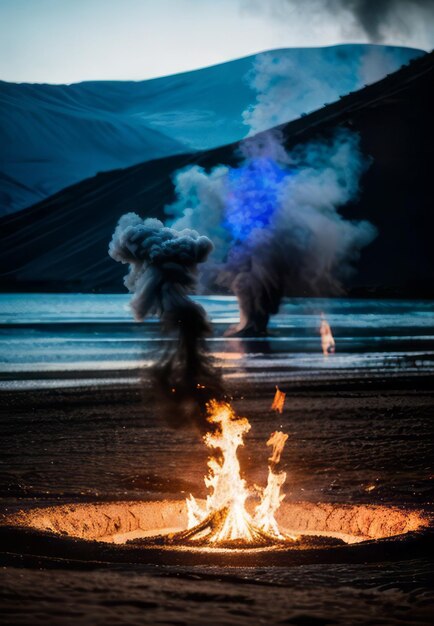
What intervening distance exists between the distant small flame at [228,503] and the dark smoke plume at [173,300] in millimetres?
1693

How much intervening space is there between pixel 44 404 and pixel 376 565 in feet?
56.3

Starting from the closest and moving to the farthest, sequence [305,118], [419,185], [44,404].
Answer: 1. [44,404]
2. [305,118]
3. [419,185]

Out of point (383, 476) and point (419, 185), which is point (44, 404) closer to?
point (383, 476)

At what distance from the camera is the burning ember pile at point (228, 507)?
13156 mm

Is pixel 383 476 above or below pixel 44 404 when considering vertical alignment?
below

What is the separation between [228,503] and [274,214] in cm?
3860

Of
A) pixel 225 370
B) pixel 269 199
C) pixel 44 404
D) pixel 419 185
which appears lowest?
pixel 44 404

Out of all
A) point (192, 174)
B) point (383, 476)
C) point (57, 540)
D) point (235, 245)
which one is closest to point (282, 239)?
point (235, 245)

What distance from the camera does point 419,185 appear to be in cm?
17162

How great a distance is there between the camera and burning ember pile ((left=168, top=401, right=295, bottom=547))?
43.2 feet

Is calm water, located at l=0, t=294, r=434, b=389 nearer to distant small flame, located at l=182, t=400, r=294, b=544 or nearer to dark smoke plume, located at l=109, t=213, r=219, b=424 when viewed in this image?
dark smoke plume, located at l=109, t=213, r=219, b=424

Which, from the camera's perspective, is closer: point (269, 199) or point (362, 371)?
point (362, 371)

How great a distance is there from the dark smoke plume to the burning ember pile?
66.0 inches

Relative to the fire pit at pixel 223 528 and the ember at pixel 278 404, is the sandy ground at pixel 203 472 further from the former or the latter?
the fire pit at pixel 223 528
